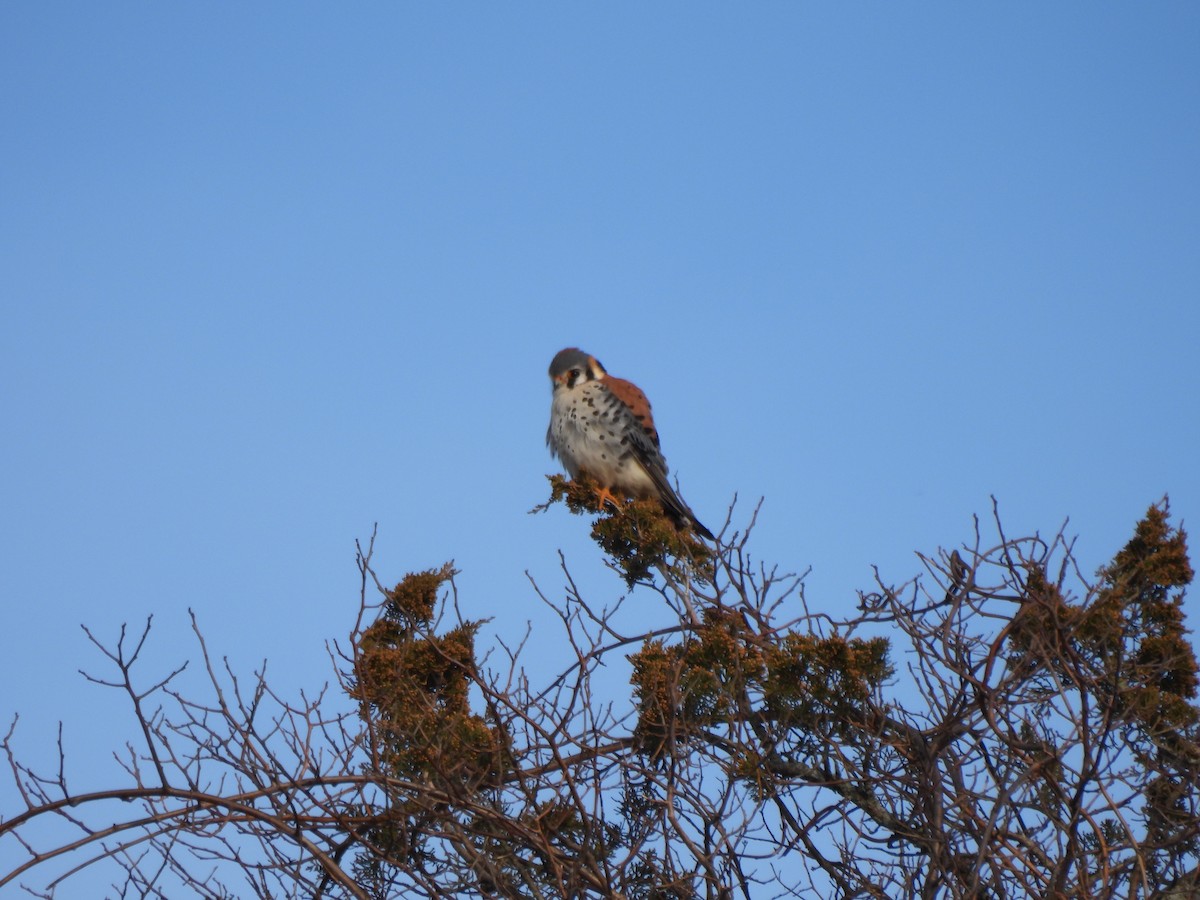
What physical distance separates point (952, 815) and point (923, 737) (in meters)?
0.25

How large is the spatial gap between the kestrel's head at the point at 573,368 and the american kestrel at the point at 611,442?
135 millimetres

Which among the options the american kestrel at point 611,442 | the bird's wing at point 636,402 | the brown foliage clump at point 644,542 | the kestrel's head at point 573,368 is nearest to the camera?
the brown foliage clump at point 644,542

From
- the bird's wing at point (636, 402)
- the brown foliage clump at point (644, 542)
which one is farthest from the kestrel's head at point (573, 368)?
the brown foliage clump at point (644, 542)

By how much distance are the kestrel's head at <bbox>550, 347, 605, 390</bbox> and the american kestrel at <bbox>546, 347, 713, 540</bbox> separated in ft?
0.44

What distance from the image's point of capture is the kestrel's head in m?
6.89

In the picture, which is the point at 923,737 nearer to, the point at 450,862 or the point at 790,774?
the point at 790,774

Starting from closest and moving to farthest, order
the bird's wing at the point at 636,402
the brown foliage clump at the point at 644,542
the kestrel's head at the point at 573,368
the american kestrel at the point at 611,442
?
the brown foliage clump at the point at 644,542, the american kestrel at the point at 611,442, the bird's wing at the point at 636,402, the kestrel's head at the point at 573,368

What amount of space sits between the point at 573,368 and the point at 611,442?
0.67 m

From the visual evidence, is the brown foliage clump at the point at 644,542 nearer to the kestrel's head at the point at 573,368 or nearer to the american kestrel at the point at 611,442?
the american kestrel at the point at 611,442

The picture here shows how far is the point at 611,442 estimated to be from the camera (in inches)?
253

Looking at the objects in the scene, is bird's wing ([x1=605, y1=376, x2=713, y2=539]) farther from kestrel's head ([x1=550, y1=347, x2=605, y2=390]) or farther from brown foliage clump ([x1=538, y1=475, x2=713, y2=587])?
brown foliage clump ([x1=538, y1=475, x2=713, y2=587])

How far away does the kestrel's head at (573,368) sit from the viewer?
6.89 metres

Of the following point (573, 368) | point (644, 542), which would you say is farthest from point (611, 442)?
point (644, 542)

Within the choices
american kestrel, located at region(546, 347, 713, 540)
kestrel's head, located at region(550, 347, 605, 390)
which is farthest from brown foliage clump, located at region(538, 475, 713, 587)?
kestrel's head, located at region(550, 347, 605, 390)
